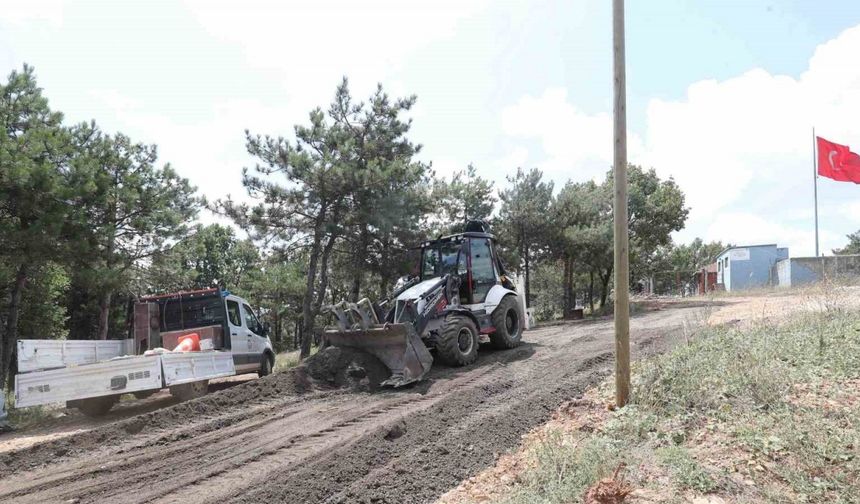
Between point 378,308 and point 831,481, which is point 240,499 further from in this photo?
point 378,308

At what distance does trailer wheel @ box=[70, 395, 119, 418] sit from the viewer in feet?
31.9

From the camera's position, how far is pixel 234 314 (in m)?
12.1

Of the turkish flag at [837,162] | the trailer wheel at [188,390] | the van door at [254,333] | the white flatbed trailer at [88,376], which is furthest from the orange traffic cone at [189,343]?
the turkish flag at [837,162]

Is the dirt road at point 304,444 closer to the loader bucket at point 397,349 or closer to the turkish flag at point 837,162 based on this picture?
the loader bucket at point 397,349

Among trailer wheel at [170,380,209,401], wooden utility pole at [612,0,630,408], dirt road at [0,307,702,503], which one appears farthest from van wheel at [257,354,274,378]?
wooden utility pole at [612,0,630,408]

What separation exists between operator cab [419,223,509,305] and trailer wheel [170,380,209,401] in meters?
4.83

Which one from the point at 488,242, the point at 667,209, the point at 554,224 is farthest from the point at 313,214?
the point at 667,209

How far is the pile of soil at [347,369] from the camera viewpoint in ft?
30.8

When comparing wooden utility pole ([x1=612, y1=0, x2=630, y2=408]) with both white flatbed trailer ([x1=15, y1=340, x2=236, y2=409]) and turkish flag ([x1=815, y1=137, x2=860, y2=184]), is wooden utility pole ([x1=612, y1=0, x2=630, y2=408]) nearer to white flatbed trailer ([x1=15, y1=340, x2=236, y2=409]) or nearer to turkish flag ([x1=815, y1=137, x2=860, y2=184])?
white flatbed trailer ([x1=15, y1=340, x2=236, y2=409])

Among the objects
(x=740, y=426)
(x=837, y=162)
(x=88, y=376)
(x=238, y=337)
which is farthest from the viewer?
(x=837, y=162)

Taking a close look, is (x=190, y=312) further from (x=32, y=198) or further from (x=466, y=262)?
(x=466, y=262)

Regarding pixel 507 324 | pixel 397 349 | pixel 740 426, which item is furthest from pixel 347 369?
pixel 740 426

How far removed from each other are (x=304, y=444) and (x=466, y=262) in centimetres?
589

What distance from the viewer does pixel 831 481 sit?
12.9 feet
